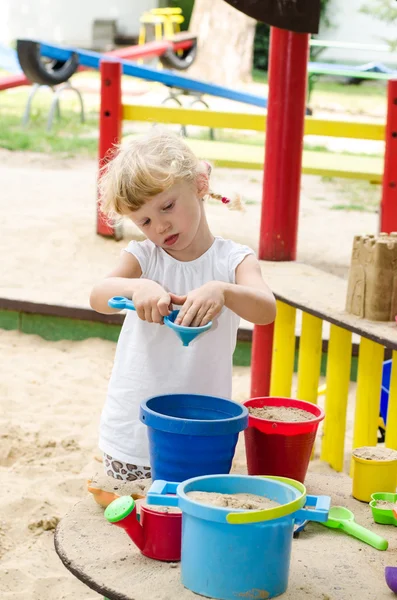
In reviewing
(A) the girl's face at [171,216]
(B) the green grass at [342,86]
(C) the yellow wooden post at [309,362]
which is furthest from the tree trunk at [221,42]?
(A) the girl's face at [171,216]

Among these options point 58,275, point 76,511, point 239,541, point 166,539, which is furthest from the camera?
point 58,275

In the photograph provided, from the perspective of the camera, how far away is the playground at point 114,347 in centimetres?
142

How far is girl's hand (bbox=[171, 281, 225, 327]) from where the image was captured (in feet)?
5.27

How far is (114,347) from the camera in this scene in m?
4.18

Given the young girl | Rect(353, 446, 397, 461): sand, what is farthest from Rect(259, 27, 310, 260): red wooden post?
Rect(353, 446, 397, 461): sand

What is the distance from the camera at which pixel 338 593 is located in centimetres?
132

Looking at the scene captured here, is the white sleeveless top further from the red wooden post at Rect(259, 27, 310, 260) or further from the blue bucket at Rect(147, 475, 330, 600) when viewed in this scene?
the red wooden post at Rect(259, 27, 310, 260)

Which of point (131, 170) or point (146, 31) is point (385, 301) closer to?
point (131, 170)

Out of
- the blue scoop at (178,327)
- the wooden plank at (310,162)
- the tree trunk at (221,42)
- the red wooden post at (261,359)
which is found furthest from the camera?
the tree trunk at (221,42)

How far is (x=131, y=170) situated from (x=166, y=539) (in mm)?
767

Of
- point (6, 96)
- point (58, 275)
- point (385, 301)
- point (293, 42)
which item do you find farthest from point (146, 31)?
point (385, 301)

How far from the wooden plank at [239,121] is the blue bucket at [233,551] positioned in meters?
4.07

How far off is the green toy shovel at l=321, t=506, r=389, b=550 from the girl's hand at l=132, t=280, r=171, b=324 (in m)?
0.45

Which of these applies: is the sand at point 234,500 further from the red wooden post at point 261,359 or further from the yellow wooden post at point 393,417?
the red wooden post at point 261,359
